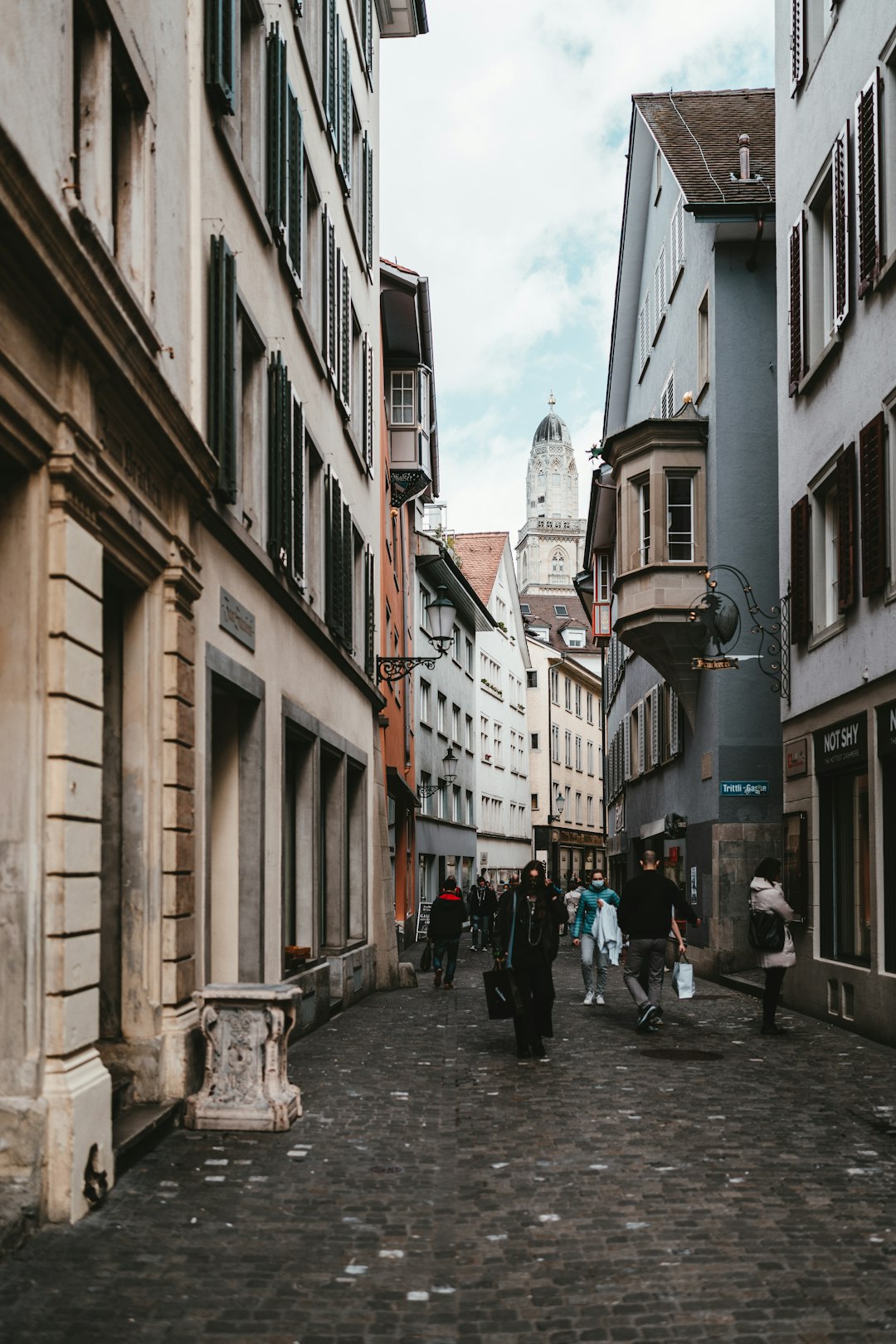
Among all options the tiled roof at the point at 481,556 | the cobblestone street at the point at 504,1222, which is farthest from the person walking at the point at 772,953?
the tiled roof at the point at 481,556

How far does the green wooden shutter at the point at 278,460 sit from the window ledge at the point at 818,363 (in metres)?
6.11

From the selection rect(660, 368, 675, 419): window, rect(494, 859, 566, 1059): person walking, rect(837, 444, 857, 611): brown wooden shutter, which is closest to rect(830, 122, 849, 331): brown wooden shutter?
rect(837, 444, 857, 611): brown wooden shutter

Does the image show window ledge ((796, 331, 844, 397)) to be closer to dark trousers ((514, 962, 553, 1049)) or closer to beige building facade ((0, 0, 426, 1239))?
beige building facade ((0, 0, 426, 1239))

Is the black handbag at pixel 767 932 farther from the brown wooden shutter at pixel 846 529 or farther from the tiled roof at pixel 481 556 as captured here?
the tiled roof at pixel 481 556

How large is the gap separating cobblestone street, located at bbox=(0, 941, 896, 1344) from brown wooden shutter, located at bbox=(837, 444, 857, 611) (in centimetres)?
557

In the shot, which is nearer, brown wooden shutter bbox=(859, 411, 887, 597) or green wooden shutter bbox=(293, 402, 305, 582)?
brown wooden shutter bbox=(859, 411, 887, 597)

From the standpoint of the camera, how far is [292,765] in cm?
1781

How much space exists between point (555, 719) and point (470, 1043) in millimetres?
72250

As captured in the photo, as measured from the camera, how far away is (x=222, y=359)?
1226 centimetres

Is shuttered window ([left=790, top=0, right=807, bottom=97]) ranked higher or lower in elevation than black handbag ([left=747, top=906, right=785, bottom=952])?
higher

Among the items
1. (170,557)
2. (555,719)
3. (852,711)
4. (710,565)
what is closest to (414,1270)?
(170,557)

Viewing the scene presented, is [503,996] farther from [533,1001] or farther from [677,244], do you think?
[677,244]

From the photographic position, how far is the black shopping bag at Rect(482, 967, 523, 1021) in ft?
45.9

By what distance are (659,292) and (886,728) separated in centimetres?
Result: 2016
